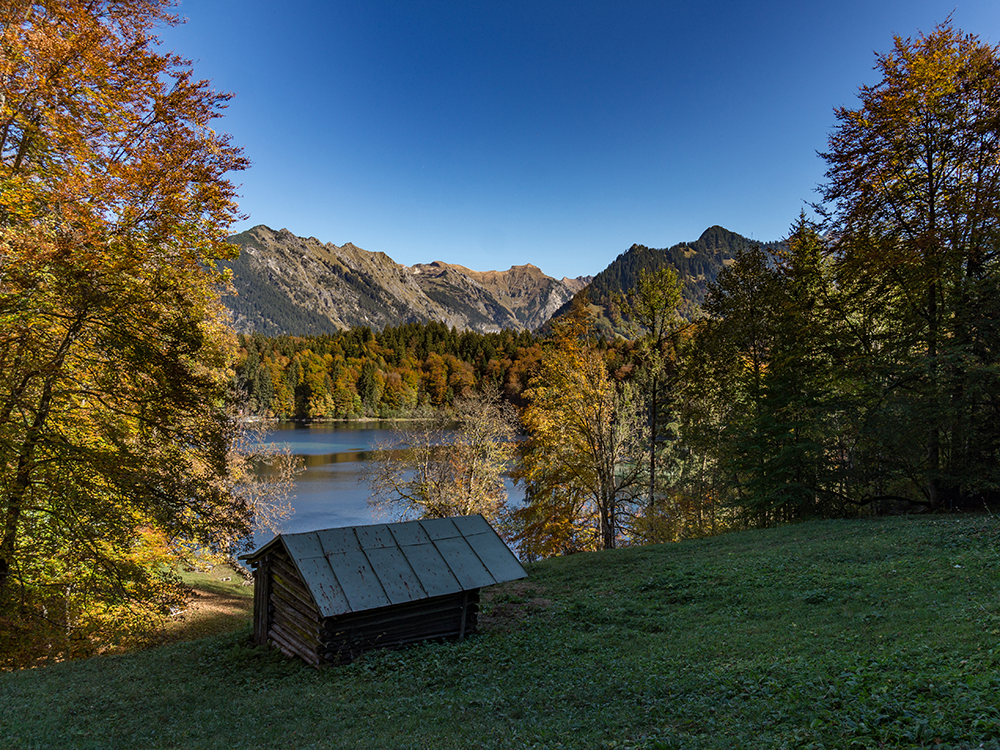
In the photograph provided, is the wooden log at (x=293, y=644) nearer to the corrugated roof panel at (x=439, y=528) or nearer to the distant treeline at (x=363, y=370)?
the corrugated roof panel at (x=439, y=528)

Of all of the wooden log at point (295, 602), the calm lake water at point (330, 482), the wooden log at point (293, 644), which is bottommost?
the calm lake water at point (330, 482)

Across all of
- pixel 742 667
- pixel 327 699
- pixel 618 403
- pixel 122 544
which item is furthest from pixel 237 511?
pixel 618 403

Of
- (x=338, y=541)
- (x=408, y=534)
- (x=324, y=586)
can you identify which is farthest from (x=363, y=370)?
(x=324, y=586)

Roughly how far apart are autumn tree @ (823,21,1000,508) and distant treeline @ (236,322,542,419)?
61.4m

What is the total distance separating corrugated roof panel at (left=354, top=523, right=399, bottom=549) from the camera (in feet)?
39.1

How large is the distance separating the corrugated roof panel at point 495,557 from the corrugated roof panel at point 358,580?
270cm

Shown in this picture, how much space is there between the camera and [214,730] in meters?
7.46

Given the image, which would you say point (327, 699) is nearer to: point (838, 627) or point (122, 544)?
point (122, 544)

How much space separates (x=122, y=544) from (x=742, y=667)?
1253 centimetres

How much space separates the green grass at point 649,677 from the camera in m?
5.64

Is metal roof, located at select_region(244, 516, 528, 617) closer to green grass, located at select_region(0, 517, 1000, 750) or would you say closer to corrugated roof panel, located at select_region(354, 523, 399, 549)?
corrugated roof panel, located at select_region(354, 523, 399, 549)

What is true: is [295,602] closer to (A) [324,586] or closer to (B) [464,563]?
(A) [324,586]

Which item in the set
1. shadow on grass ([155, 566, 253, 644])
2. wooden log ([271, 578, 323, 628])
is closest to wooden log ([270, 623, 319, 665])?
wooden log ([271, 578, 323, 628])

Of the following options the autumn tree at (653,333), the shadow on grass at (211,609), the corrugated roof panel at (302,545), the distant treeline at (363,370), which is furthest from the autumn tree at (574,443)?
the distant treeline at (363,370)
